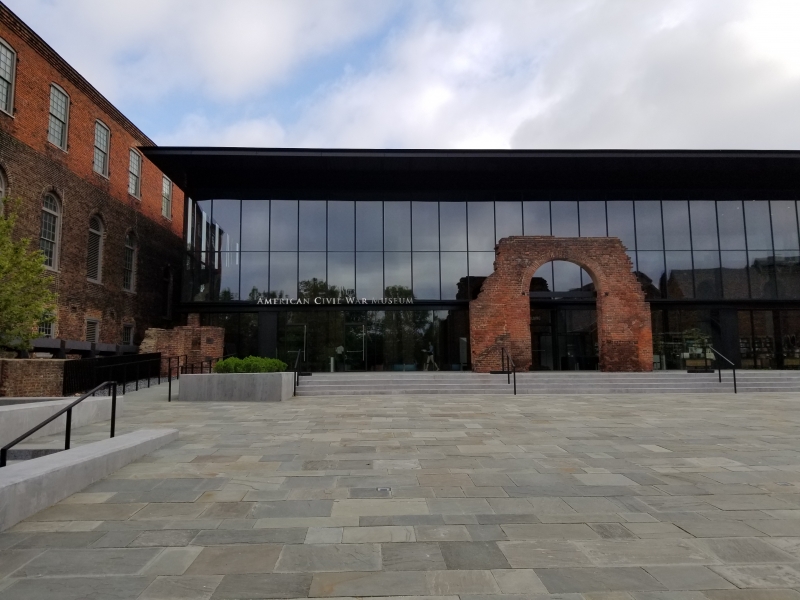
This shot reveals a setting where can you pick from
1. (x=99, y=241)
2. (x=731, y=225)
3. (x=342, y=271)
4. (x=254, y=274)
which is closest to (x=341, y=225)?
(x=342, y=271)

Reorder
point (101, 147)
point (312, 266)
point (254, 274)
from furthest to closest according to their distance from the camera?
point (312, 266) → point (254, 274) → point (101, 147)

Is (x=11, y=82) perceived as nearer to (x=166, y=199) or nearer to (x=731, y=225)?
(x=166, y=199)

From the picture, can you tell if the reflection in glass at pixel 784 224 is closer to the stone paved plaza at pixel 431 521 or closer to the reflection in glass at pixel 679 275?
the reflection in glass at pixel 679 275

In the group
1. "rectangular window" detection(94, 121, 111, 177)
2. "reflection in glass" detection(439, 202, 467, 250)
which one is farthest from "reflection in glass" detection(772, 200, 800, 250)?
"rectangular window" detection(94, 121, 111, 177)

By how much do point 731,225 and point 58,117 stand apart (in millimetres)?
28932

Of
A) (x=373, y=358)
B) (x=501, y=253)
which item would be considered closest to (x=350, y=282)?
(x=373, y=358)

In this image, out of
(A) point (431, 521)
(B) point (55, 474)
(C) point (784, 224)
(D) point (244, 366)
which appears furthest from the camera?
(C) point (784, 224)

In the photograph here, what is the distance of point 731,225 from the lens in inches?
958

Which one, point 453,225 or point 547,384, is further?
point 453,225

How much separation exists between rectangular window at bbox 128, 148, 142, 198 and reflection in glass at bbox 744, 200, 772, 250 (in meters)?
28.8

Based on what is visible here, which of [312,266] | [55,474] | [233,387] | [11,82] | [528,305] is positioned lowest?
[55,474]

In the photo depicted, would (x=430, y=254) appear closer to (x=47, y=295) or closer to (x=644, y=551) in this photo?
(x=47, y=295)

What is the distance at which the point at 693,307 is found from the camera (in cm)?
2370

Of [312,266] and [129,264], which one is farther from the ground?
[129,264]
